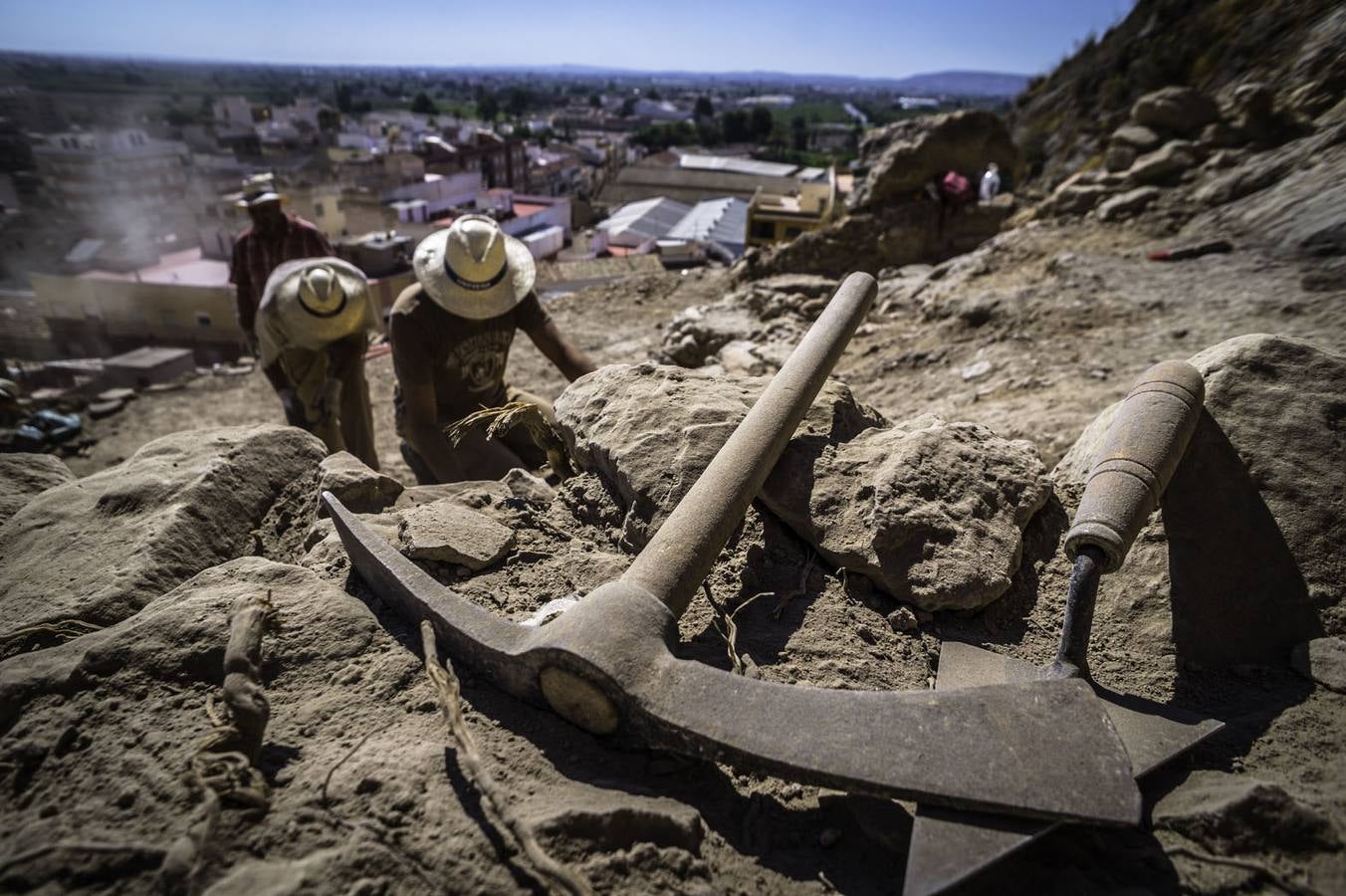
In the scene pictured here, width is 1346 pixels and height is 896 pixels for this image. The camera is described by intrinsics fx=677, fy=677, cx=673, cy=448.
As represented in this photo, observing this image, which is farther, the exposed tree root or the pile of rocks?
the pile of rocks

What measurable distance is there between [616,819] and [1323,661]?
189 cm

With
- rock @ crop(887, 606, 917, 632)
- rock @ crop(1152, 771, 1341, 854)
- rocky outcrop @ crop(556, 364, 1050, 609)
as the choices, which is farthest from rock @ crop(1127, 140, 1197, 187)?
rock @ crop(1152, 771, 1341, 854)

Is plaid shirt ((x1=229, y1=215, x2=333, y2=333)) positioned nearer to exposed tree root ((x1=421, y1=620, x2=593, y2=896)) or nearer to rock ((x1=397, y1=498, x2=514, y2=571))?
rock ((x1=397, y1=498, x2=514, y2=571))

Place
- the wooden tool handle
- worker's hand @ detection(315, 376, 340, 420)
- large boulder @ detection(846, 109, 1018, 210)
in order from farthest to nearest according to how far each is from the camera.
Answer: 1. large boulder @ detection(846, 109, 1018, 210)
2. worker's hand @ detection(315, 376, 340, 420)
3. the wooden tool handle

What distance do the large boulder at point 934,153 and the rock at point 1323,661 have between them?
871cm

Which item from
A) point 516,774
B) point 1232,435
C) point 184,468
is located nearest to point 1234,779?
point 1232,435

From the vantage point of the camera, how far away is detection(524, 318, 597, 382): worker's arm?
3.97 meters

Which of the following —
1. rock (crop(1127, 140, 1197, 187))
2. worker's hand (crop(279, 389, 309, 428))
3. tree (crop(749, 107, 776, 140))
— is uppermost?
tree (crop(749, 107, 776, 140))

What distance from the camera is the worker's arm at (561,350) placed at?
13.0ft

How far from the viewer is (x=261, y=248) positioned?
5.28 metres

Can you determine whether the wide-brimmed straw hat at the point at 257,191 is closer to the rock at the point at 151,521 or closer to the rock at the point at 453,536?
the rock at the point at 151,521

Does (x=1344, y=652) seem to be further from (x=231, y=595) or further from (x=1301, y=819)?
(x=231, y=595)

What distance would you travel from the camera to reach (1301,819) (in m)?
1.30

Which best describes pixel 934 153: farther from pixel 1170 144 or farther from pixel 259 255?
pixel 259 255
